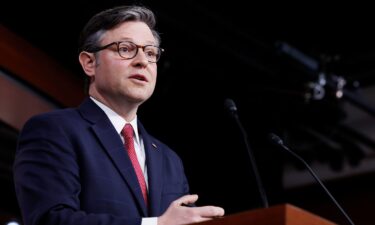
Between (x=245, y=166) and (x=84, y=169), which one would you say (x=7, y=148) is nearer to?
(x=245, y=166)

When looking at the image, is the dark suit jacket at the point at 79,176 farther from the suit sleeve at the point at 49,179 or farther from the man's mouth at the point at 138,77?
the man's mouth at the point at 138,77

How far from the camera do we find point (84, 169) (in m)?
1.66

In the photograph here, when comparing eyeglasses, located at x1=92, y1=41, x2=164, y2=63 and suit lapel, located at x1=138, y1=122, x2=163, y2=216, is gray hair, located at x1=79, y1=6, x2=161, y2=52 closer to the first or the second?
eyeglasses, located at x1=92, y1=41, x2=164, y2=63

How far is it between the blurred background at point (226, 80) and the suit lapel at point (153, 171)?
1874 millimetres

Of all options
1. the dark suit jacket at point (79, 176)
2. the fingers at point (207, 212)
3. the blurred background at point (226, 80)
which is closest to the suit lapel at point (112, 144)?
the dark suit jacket at point (79, 176)

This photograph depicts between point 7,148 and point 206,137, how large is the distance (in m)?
1.45

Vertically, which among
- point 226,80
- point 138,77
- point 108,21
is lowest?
point 138,77

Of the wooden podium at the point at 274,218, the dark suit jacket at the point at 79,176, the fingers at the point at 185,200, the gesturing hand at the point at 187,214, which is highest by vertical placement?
the dark suit jacket at the point at 79,176

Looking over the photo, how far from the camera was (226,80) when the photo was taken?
4730 mm

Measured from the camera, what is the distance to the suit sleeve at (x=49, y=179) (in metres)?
1.50

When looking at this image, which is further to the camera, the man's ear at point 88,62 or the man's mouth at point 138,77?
the man's ear at point 88,62

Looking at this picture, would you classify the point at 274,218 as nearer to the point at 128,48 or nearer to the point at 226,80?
the point at 128,48

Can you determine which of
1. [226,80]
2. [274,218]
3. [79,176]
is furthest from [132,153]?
→ [226,80]

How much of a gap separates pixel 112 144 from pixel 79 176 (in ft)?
0.46
